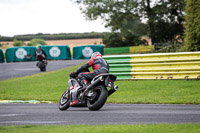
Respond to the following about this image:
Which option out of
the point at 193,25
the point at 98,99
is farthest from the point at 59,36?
the point at 98,99

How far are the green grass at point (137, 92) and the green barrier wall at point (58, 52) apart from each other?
69.1 feet

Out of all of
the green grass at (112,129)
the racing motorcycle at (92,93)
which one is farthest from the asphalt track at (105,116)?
the green grass at (112,129)

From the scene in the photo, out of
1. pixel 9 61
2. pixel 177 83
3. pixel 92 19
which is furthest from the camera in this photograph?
pixel 92 19

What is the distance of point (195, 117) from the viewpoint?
817 cm

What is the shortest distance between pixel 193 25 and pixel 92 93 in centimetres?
960

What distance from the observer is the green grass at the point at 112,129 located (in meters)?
6.64

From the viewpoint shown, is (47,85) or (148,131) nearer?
(148,131)

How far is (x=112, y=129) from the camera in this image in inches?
273

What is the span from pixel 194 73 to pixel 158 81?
142 cm

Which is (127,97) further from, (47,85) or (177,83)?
(47,85)

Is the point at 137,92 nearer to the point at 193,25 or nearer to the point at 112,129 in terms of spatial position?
the point at 193,25

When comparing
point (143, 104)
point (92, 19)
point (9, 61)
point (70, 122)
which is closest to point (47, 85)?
point (143, 104)

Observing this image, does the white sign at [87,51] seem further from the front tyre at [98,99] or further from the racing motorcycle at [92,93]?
the front tyre at [98,99]

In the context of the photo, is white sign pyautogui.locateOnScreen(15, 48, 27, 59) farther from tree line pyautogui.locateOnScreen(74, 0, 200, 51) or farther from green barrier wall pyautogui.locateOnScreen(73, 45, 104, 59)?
tree line pyautogui.locateOnScreen(74, 0, 200, 51)
